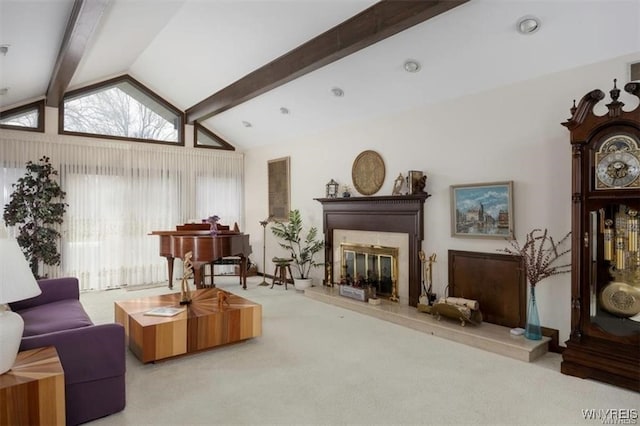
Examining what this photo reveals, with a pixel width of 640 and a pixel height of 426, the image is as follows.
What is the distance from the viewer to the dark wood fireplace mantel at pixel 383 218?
4.84 m

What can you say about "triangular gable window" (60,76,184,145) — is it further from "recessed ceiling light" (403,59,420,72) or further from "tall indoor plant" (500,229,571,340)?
"tall indoor plant" (500,229,571,340)

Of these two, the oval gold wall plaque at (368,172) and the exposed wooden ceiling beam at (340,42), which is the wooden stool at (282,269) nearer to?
the oval gold wall plaque at (368,172)

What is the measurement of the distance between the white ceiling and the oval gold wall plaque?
0.61 metres

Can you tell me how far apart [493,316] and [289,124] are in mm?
4404

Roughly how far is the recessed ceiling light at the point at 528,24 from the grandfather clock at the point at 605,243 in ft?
2.47

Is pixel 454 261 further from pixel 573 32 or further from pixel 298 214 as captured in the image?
pixel 298 214

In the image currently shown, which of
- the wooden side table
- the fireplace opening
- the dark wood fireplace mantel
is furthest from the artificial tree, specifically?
the wooden side table

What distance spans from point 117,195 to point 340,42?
4.92 meters

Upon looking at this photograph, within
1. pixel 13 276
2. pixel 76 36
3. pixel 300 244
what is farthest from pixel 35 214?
pixel 13 276

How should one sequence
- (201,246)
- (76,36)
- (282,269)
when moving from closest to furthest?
(76,36) → (201,246) → (282,269)

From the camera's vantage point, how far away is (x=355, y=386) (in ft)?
9.47

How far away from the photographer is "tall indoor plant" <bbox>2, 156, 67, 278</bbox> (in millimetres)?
5414

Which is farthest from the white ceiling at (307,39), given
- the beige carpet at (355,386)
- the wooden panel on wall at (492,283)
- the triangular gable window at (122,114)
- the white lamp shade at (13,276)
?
the beige carpet at (355,386)

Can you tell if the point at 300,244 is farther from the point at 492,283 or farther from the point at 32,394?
the point at 32,394
